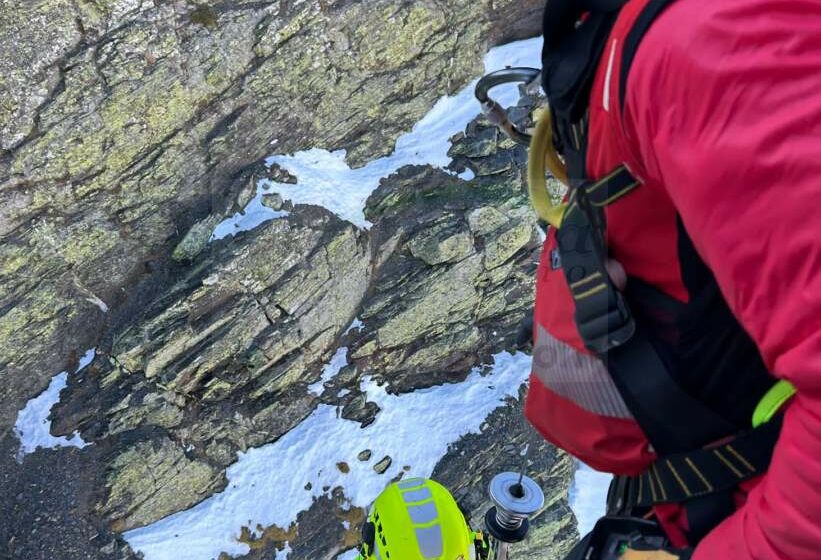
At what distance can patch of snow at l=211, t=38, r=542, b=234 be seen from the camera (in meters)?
11.3

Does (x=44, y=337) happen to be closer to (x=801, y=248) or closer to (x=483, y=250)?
(x=483, y=250)

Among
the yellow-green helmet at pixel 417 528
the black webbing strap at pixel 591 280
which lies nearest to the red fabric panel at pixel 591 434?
the black webbing strap at pixel 591 280

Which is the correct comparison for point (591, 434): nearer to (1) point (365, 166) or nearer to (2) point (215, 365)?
(2) point (215, 365)

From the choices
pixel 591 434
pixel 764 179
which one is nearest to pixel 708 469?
pixel 591 434

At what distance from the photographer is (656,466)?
2.26 meters

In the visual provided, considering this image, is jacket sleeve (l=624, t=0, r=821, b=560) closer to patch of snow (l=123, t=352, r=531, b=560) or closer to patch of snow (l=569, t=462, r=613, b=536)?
patch of snow (l=123, t=352, r=531, b=560)

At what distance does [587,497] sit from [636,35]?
12897mm

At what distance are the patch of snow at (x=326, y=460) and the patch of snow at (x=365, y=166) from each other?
391 centimetres

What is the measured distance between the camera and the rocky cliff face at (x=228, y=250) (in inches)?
383

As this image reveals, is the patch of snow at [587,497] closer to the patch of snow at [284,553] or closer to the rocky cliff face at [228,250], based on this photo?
the rocky cliff face at [228,250]

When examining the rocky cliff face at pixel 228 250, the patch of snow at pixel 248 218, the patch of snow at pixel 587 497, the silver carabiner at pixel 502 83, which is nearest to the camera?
the silver carabiner at pixel 502 83

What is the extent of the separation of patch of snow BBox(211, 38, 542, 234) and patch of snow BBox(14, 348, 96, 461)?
388 centimetres

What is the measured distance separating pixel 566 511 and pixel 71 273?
10.9 m

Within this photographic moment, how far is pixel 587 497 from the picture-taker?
12719 mm
